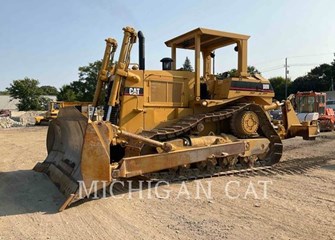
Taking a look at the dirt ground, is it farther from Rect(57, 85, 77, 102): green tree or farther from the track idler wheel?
Rect(57, 85, 77, 102): green tree

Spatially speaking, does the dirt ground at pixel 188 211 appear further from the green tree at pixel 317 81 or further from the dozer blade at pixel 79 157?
the green tree at pixel 317 81

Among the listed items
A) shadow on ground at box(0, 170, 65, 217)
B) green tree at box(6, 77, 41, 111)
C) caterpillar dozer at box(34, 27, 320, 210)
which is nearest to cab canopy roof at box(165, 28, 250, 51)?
caterpillar dozer at box(34, 27, 320, 210)

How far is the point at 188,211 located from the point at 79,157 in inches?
84.6

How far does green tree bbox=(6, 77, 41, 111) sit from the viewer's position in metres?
65.6

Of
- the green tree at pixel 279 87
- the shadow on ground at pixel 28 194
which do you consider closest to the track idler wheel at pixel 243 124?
the shadow on ground at pixel 28 194

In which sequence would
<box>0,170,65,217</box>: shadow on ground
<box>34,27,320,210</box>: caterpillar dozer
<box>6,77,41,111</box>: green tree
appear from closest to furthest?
<box>0,170,65,217</box>: shadow on ground
<box>34,27,320,210</box>: caterpillar dozer
<box>6,77,41,111</box>: green tree

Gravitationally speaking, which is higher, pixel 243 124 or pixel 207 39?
pixel 207 39

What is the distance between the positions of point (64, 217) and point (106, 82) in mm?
3499

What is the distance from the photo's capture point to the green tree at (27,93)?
2584 inches

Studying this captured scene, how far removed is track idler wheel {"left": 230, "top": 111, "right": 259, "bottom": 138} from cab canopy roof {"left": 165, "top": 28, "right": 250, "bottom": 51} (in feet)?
5.76

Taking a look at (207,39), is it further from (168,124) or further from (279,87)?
(279,87)

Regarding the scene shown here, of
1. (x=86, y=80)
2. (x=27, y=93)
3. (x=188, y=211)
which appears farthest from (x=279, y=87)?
(x=188, y=211)

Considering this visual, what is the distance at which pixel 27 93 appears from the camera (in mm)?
65750

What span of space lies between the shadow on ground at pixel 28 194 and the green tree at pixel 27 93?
61.3m
